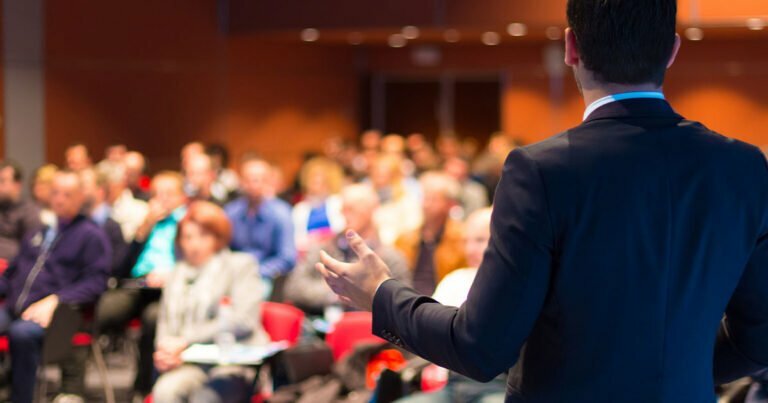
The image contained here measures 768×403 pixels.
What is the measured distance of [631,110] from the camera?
5.04ft

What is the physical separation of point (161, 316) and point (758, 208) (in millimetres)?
4404

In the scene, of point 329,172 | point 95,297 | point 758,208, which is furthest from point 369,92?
point 758,208

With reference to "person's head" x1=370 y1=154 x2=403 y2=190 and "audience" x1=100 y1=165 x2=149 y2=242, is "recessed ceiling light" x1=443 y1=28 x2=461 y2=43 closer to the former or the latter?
"person's head" x1=370 y1=154 x2=403 y2=190

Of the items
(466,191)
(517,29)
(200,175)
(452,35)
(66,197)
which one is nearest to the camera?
(66,197)

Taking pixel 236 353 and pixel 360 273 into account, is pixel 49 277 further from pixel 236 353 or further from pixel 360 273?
pixel 360 273

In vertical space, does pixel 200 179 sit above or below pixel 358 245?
below

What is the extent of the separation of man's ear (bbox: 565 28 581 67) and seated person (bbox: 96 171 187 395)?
5.23 metres

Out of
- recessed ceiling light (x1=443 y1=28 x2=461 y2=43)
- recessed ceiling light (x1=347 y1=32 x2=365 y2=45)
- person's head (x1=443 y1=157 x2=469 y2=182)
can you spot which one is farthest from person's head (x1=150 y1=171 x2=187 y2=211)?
recessed ceiling light (x1=347 y1=32 x2=365 y2=45)

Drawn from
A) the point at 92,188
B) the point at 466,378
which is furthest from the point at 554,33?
the point at 466,378

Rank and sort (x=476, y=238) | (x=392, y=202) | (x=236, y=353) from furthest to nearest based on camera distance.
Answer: (x=392, y=202), (x=236, y=353), (x=476, y=238)

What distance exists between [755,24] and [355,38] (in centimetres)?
545

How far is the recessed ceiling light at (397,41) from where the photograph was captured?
15559mm

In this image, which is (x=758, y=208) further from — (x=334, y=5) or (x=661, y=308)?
(x=334, y=5)

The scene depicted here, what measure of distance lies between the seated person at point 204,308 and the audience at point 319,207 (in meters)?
2.03
